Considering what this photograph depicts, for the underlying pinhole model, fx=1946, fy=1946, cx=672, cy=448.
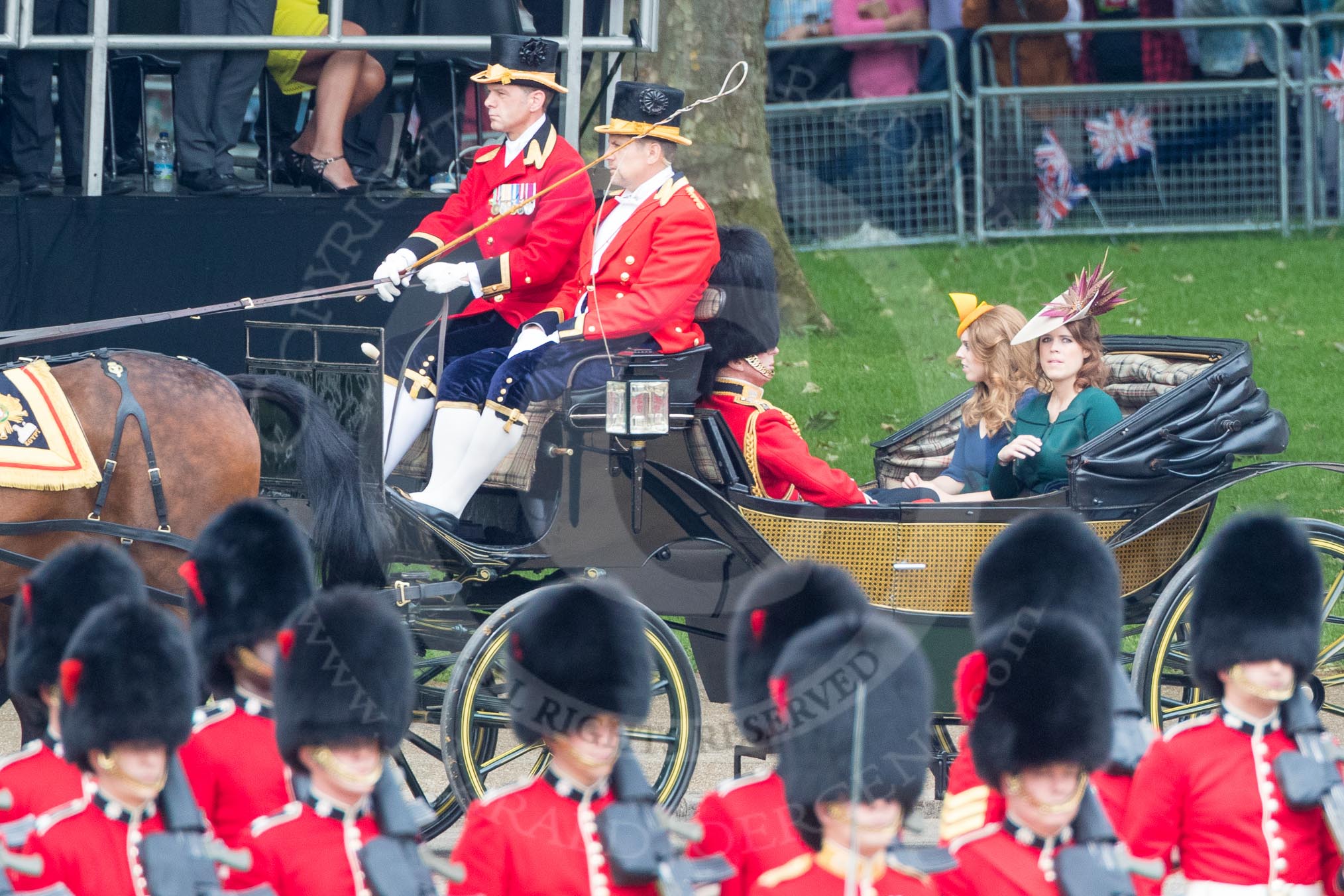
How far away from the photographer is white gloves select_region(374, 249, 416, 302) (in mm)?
5480

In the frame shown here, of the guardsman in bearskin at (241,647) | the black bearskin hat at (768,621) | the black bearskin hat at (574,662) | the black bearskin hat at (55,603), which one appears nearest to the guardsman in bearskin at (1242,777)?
the black bearskin hat at (768,621)

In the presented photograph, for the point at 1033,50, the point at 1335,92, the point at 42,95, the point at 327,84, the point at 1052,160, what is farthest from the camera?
the point at 1033,50

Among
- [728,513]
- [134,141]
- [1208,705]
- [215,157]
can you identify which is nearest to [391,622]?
[728,513]

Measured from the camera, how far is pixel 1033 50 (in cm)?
1191

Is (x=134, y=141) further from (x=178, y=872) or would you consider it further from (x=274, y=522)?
(x=178, y=872)

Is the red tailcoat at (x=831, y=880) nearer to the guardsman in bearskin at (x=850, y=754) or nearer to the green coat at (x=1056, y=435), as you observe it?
the guardsman in bearskin at (x=850, y=754)

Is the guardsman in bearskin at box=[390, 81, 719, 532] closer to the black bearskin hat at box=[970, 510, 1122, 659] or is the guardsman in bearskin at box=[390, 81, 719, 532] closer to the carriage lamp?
the carriage lamp

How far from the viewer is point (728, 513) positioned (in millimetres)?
5016

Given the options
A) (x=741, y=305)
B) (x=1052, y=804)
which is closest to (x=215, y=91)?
(x=741, y=305)

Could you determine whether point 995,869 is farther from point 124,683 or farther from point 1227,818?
point 124,683

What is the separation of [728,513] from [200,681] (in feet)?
5.27

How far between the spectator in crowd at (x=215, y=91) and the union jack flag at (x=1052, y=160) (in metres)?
5.83

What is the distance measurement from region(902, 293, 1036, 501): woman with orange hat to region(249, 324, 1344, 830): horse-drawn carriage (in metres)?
0.43

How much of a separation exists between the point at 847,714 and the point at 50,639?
158 centimetres
